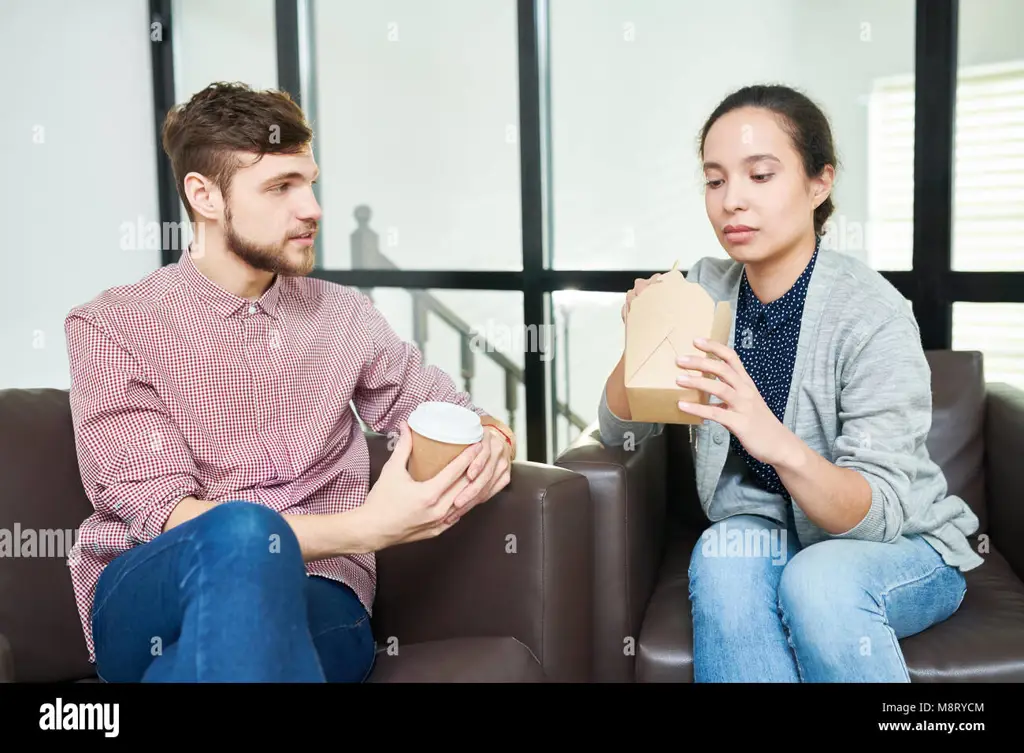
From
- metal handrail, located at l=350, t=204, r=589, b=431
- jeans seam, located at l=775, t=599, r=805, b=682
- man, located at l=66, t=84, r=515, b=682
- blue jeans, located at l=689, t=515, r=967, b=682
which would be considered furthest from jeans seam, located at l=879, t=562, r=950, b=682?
metal handrail, located at l=350, t=204, r=589, b=431

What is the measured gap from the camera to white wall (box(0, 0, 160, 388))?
2.91 m

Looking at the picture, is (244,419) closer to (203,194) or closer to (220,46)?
(203,194)

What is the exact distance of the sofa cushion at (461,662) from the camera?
54.2 inches

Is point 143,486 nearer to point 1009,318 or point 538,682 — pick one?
point 538,682

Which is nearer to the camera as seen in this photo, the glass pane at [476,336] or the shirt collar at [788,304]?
the shirt collar at [788,304]

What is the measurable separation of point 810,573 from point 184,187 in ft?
3.70

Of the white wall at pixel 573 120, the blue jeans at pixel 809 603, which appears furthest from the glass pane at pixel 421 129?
the blue jeans at pixel 809 603

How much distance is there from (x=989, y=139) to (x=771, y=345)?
1.04 m

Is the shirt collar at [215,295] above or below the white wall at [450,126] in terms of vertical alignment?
below

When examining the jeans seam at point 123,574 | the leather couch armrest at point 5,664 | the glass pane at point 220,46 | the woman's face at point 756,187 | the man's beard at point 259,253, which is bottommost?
the leather couch armrest at point 5,664

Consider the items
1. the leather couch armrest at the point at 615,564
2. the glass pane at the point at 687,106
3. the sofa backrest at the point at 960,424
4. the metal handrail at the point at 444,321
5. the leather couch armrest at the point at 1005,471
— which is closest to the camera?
the leather couch armrest at the point at 615,564

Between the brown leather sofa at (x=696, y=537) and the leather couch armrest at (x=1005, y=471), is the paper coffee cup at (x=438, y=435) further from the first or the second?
the leather couch armrest at (x=1005, y=471)

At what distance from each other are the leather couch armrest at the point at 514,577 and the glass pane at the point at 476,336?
4.38 ft

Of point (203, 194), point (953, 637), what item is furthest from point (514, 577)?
point (203, 194)
